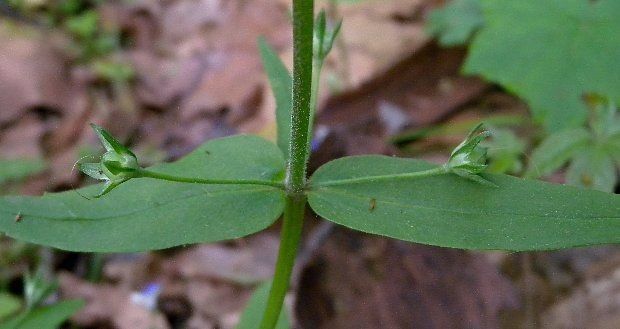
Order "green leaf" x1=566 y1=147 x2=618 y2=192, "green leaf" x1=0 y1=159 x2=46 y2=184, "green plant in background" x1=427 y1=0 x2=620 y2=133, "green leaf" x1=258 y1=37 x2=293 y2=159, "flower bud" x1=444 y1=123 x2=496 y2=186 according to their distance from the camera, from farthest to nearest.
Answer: "green leaf" x1=0 y1=159 x2=46 y2=184 < "green plant in background" x1=427 y1=0 x2=620 y2=133 < "green leaf" x1=566 y1=147 x2=618 y2=192 < "green leaf" x1=258 y1=37 x2=293 y2=159 < "flower bud" x1=444 y1=123 x2=496 y2=186

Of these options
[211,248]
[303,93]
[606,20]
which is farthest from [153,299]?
[606,20]

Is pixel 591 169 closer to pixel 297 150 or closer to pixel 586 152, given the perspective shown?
pixel 586 152

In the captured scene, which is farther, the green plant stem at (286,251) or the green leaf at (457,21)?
the green leaf at (457,21)

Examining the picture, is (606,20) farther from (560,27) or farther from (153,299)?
(153,299)

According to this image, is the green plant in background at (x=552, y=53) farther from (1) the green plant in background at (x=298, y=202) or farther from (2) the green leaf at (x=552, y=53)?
(1) the green plant in background at (x=298, y=202)

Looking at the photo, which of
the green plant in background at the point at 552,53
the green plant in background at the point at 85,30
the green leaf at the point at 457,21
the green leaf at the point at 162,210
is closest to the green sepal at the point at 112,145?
the green leaf at the point at 162,210

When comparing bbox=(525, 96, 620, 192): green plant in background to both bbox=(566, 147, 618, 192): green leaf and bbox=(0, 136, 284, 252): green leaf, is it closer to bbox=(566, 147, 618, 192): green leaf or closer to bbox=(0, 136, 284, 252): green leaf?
bbox=(566, 147, 618, 192): green leaf

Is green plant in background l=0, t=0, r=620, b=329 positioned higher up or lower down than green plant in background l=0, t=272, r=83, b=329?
higher up

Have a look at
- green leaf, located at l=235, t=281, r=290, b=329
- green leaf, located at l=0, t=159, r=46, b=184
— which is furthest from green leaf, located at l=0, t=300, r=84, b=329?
green leaf, located at l=0, t=159, r=46, b=184
